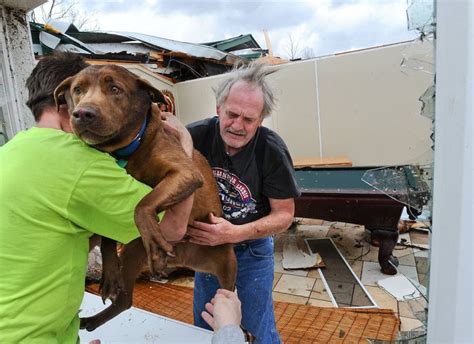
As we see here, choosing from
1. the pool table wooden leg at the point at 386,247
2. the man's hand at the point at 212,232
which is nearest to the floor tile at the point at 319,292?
the pool table wooden leg at the point at 386,247

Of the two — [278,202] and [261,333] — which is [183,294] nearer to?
[261,333]

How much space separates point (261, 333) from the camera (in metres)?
1.98

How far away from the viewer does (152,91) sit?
1574mm

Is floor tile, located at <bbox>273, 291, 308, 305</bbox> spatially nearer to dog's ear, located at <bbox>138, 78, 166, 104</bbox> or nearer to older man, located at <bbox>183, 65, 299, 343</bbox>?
older man, located at <bbox>183, 65, 299, 343</bbox>

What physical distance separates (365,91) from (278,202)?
16.2ft

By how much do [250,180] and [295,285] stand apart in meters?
2.30

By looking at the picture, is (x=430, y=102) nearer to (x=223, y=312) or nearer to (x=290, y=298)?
(x=223, y=312)

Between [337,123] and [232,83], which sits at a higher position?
[232,83]

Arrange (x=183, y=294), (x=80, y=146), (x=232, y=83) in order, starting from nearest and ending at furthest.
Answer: (x=80, y=146) → (x=232, y=83) → (x=183, y=294)

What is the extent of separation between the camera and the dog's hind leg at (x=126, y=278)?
169 cm

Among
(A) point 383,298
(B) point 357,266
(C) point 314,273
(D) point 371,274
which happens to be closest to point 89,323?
(A) point 383,298

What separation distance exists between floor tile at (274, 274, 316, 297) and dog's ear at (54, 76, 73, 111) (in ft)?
9.88

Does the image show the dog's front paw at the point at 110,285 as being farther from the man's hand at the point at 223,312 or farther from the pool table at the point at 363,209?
the pool table at the point at 363,209

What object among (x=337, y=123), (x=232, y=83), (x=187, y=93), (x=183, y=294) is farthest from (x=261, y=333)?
(x=187, y=93)
